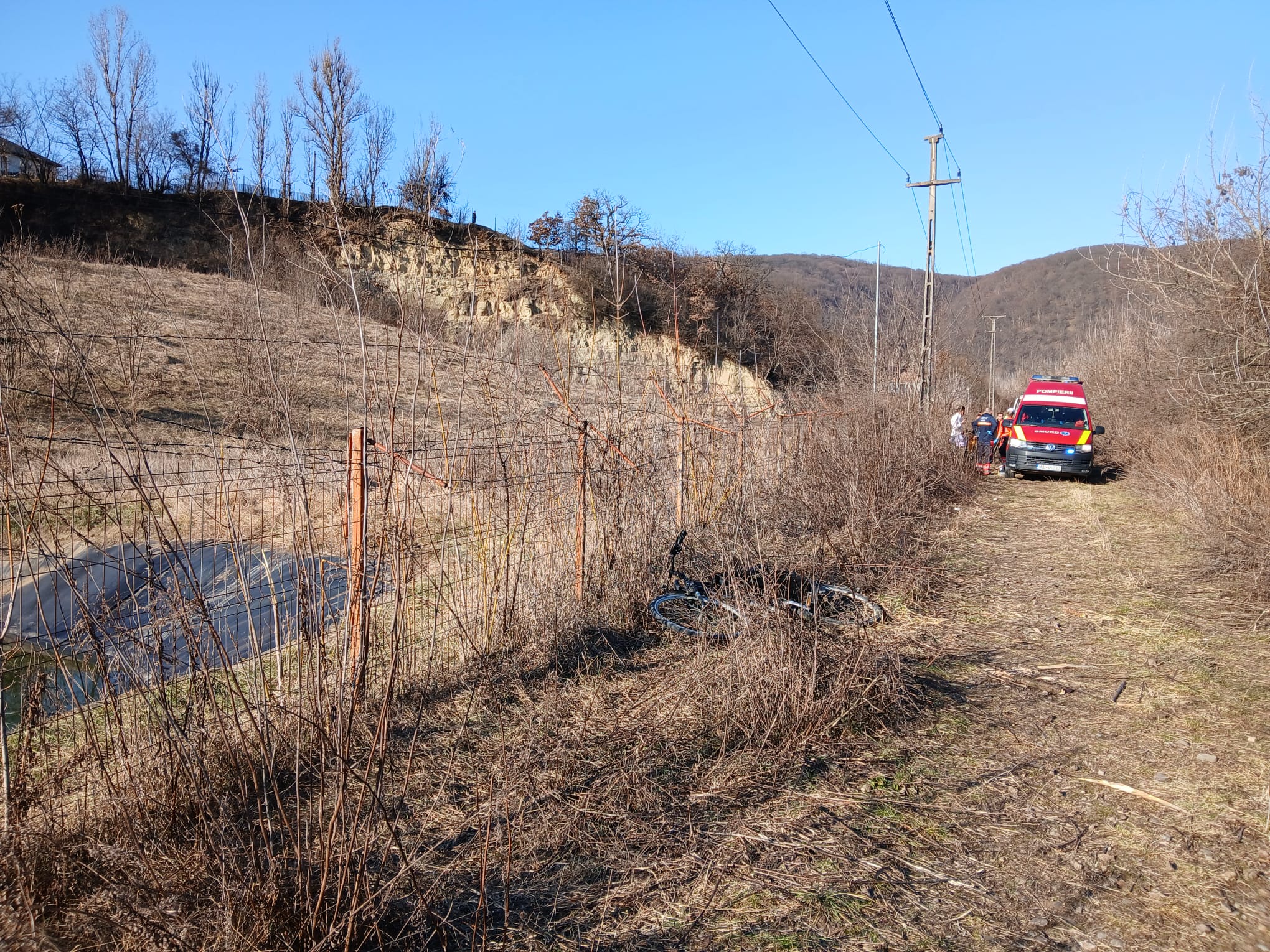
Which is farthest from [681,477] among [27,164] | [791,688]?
[27,164]

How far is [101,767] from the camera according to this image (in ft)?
8.62

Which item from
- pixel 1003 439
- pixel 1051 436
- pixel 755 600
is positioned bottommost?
pixel 755 600

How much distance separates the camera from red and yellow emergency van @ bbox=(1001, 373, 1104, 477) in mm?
17125

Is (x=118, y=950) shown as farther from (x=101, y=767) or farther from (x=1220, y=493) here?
(x=1220, y=493)

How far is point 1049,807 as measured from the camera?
378 cm

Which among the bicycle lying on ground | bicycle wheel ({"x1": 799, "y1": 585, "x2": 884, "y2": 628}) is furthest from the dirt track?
the bicycle lying on ground

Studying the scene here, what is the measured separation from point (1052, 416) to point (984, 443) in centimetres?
181

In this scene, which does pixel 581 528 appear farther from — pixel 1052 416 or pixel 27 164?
pixel 27 164

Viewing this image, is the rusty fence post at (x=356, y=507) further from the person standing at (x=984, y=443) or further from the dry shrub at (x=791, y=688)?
the person standing at (x=984, y=443)

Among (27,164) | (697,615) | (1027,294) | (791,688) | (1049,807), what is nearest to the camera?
(1049,807)

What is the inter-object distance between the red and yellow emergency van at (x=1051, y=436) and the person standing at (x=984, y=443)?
1.70 feet

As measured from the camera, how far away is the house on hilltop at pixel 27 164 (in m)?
31.0

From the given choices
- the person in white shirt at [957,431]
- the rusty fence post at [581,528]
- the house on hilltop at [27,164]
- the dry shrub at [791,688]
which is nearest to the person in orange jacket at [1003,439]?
the person in white shirt at [957,431]

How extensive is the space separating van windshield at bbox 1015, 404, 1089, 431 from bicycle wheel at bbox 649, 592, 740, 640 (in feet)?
45.7
